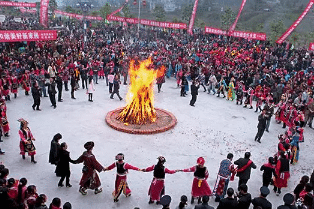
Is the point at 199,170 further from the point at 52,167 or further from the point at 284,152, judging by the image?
the point at 52,167

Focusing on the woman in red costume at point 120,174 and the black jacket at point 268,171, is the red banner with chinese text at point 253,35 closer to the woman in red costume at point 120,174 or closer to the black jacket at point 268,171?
the black jacket at point 268,171

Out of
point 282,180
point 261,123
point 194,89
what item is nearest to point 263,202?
point 282,180

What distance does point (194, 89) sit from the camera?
51.0ft

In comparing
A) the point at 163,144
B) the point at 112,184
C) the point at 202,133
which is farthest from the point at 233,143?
the point at 112,184

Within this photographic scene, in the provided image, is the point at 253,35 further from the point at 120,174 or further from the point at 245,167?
the point at 120,174

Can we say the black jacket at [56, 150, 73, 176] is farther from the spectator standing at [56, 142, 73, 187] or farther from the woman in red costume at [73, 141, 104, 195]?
the woman in red costume at [73, 141, 104, 195]

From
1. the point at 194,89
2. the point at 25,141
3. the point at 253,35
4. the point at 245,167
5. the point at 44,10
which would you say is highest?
the point at 44,10

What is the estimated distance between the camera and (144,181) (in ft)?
28.7

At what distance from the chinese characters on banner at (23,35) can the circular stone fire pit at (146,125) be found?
36.3ft

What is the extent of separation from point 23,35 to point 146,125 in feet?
43.8

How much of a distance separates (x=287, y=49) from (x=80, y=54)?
19.6 m

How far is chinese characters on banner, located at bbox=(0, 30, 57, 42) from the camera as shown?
64.5 feet

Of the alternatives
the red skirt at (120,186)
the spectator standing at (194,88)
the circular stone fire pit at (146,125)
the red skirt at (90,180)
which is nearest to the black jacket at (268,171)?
the red skirt at (120,186)

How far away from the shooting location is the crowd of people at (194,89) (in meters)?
6.98
